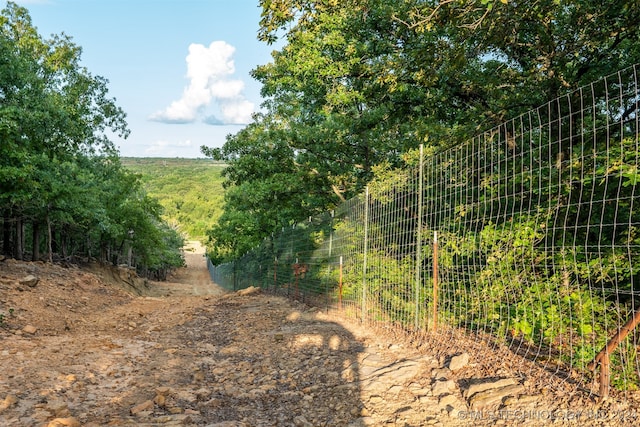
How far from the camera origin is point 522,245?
410 cm

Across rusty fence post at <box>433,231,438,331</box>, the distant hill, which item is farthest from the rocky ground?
the distant hill

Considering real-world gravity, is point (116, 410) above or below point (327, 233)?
below

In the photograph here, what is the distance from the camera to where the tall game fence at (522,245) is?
3.43 metres

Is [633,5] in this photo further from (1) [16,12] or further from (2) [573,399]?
(1) [16,12]

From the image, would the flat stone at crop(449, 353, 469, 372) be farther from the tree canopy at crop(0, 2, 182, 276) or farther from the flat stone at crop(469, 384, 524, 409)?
the tree canopy at crop(0, 2, 182, 276)

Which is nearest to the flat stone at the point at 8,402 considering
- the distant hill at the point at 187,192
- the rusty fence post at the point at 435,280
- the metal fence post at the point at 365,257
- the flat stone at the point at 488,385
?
the flat stone at the point at 488,385

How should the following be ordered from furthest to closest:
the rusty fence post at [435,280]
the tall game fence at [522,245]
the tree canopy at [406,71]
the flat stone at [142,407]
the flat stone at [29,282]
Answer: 1. the flat stone at [29,282]
2. the tree canopy at [406,71]
3. the rusty fence post at [435,280]
4. the flat stone at [142,407]
5. the tall game fence at [522,245]

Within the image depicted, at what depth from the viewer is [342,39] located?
9.64 meters

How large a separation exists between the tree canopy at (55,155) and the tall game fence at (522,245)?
8.58 m

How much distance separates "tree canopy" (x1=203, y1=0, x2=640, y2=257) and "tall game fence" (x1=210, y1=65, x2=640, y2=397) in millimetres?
845

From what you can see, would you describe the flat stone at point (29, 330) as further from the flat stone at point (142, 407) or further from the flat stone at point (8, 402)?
the flat stone at point (142, 407)

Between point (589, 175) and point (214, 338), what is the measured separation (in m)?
5.59

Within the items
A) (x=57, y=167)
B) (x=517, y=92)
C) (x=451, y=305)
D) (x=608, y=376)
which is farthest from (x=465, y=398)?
(x=57, y=167)

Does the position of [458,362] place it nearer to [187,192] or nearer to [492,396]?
[492,396]
